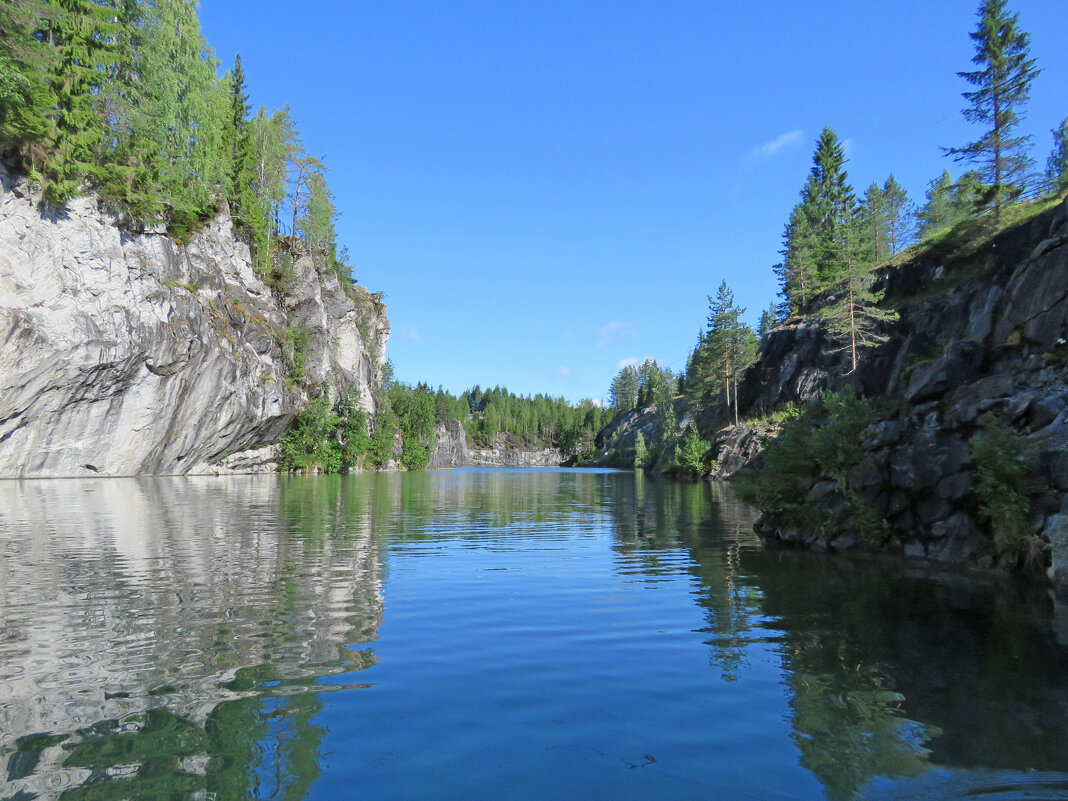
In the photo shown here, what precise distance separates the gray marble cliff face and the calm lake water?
29.8 metres

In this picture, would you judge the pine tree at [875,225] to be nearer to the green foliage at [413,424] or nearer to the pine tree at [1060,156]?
the pine tree at [1060,156]

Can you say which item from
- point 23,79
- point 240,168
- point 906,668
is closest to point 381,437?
point 240,168

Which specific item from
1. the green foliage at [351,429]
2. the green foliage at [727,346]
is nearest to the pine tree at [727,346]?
the green foliage at [727,346]

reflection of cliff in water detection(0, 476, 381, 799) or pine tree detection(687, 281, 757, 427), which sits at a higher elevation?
pine tree detection(687, 281, 757, 427)

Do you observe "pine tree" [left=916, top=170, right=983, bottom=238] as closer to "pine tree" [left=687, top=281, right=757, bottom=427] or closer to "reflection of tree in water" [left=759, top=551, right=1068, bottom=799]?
"pine tree" [left=687, top=281, right=757, bottom=427]

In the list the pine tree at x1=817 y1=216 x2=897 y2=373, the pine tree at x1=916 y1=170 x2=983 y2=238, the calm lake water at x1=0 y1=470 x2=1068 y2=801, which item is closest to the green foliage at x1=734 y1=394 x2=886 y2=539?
the calm lake water at x1=0 y1=470 x2=1068 y2=801

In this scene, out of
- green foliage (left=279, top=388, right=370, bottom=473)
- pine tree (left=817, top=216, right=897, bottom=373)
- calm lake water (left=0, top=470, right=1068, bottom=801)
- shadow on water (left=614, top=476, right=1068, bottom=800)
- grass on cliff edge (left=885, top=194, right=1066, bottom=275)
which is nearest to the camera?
calm lake water (left=0, top=470, right=1068, bottom=801)

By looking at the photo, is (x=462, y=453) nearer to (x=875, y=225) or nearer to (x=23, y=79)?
(x=875, y=225)

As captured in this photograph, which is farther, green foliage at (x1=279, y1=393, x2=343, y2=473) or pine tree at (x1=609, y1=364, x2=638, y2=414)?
pine tree at (x1=609, y1=364, x2=638, y2=414)

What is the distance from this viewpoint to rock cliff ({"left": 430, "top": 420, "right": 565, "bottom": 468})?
146 meters

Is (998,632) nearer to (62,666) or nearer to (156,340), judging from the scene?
(62,666)

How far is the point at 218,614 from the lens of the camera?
9008 mm

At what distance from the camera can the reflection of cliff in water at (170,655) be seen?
15.1ft

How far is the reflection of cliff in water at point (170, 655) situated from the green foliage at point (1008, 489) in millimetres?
→ 11807
